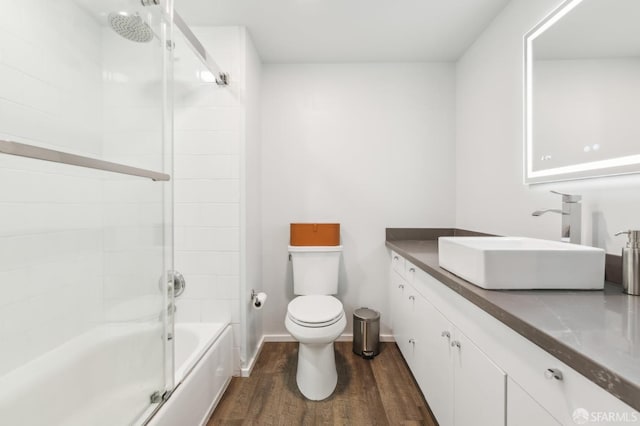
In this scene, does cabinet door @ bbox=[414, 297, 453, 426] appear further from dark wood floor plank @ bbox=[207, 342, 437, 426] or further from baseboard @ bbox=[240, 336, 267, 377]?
baseboard @ bbox=[240, 336, 267, 377]

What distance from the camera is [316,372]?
1.77 m

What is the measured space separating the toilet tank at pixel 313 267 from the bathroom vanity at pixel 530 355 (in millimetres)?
878

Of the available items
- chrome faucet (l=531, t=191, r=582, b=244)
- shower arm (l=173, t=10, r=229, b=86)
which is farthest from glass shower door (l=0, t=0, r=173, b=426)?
chrome faucet (l=531, t=191, r=582, b=244)

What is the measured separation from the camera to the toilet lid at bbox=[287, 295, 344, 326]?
5.71 ft

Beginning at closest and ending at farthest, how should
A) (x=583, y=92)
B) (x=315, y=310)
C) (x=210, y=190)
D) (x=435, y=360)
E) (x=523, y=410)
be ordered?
(x=523, y=410) < (x=583, y=92) < (x=435, y=360) < (x=315, y=310) < (x=210, y=190)

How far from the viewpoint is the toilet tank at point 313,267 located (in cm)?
227

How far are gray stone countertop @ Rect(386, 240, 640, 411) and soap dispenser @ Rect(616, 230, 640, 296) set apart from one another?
0.10 feet

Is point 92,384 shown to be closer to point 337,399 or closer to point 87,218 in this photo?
point 87,218

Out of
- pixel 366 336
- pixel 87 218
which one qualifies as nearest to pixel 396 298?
pixel 366 336

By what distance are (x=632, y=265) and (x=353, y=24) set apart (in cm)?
191

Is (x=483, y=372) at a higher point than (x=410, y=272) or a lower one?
lower

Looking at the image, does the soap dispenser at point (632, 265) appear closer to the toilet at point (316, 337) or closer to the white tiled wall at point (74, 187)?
the toilet at point (316, 337)

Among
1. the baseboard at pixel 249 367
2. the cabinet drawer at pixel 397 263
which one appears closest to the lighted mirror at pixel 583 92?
the cabinet drawer at pixel 397 263

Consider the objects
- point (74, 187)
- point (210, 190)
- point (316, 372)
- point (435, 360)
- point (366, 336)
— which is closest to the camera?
point (74, 187)
